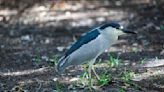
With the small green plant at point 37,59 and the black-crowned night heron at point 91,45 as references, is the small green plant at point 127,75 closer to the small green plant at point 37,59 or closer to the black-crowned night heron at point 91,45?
the black-crowned night heron at point 91,45

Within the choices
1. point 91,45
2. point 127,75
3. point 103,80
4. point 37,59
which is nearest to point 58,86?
point 103,80

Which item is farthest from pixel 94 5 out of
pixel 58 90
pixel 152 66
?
pixel 58 90

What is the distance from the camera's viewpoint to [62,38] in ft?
43.1

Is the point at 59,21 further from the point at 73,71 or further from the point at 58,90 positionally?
the point at 58,90

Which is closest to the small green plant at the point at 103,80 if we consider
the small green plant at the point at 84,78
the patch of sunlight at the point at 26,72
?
the small green plant at the point at 84,78

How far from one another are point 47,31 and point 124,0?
21.1 ft

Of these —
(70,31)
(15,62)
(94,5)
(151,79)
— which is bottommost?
(151,79)

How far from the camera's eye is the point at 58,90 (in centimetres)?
776

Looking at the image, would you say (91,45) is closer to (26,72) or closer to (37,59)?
(26,72)

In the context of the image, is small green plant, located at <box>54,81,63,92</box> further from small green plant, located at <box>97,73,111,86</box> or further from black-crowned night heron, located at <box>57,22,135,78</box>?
small green plant, located at <box>97,73,111,86</box>

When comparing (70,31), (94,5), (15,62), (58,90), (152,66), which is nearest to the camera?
(58,90)

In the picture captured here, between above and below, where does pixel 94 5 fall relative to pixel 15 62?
above

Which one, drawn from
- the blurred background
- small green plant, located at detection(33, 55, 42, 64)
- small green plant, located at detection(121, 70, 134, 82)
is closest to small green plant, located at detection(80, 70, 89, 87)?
the blurred background

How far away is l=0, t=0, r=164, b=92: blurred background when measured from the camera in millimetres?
8477
